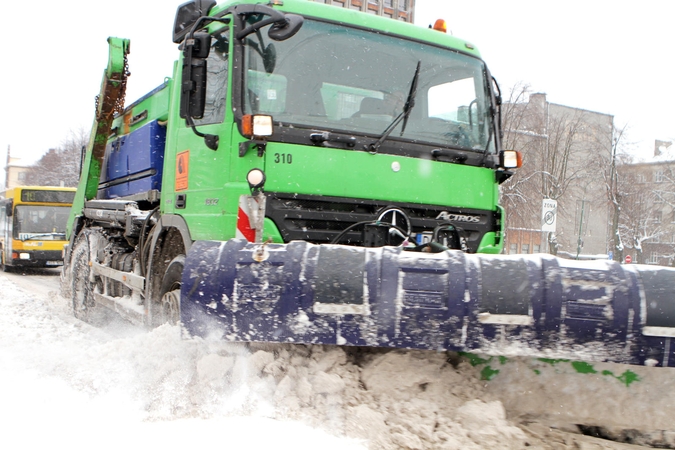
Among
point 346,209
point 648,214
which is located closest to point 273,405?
point 346,209

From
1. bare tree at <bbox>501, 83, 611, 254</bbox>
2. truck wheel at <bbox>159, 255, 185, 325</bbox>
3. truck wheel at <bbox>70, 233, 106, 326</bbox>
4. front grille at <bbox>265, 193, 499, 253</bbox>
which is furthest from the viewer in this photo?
bare tree at <bbox>501, 83, 611, 254</bbox>

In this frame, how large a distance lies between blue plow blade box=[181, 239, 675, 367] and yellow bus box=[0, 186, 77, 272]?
17.5 m

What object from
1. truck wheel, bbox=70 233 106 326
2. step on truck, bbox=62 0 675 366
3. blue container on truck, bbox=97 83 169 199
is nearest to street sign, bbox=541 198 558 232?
step on truck, bbox=62 0 675 366

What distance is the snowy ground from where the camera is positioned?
3074 millimetres

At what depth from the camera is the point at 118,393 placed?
3.79 metres

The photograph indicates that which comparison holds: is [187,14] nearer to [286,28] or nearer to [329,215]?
[286,28]

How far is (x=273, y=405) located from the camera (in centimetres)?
331

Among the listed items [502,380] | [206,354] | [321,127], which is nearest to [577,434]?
[502,380]

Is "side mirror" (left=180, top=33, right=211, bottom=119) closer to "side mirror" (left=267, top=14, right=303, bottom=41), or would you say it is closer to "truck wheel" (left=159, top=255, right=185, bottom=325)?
"side mirror" (left=267, top=14, right=303, bottom=41)

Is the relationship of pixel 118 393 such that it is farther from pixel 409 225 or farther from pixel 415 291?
pixel 409 225

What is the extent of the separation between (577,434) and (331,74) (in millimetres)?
2898

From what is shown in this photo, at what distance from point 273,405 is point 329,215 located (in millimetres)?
1545

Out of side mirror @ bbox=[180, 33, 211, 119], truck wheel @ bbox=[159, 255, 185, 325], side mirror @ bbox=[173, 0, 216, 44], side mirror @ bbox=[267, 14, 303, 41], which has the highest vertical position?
side mirror @ bbox=[173, 0, 216, 44]

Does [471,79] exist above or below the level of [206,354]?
above
